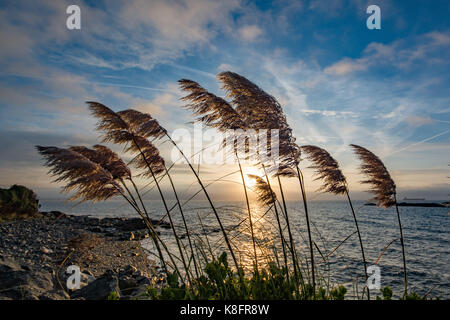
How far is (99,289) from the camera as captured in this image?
7.79 metres

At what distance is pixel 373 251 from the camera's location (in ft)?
78.8

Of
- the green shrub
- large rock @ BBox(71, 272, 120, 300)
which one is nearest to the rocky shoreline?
large rock @ BBox(71, 272, 120, 300)

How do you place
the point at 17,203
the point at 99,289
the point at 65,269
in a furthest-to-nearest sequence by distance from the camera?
the point at 17,203 → the point at 65,269 → the point at 99,289

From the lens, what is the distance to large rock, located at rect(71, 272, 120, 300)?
7.56 m

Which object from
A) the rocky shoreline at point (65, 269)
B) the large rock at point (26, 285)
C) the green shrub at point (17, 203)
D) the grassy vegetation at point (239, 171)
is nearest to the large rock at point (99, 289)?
the rocky shoreline at point (65, 269)

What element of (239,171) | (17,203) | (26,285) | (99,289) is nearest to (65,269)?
(99,289)

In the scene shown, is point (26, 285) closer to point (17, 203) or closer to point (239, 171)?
point (239, 171)

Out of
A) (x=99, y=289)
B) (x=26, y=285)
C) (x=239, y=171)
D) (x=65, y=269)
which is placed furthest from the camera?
(x=65, y=269)

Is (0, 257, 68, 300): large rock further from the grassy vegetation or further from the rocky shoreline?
the grassy vegetation

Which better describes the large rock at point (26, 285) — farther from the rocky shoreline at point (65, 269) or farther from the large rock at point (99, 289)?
the large rock at point (99, 289)
